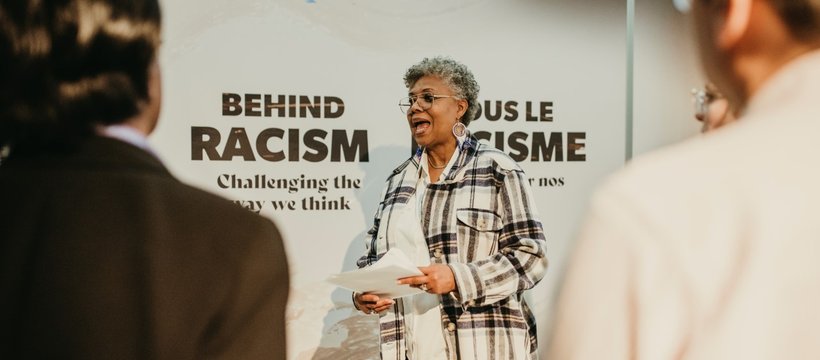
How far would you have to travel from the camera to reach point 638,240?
0.61 m

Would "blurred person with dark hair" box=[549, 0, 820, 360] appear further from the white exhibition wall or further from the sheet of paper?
the white exhibition wall

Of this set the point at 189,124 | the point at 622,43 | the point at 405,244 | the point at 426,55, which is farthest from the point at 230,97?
the point at 622,43

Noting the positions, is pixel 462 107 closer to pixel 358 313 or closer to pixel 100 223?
pixel 358 313

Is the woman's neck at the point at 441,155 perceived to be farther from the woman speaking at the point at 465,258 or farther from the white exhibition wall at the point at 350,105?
the white exhibition wall at the point at 350,105

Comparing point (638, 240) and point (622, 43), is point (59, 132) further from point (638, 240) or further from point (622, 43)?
point (622, 43)

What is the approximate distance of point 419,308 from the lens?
2893 millimetres

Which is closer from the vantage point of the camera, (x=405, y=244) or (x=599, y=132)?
(x=405, y=244)

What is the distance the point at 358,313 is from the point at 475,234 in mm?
1374

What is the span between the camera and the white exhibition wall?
3754 mm

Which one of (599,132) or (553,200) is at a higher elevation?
(599,132)

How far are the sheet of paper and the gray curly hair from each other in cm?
82

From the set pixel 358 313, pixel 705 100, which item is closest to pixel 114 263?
pixel 705 100

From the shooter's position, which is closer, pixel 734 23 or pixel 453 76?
pixel 734 23

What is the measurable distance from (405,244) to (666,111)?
232 centimetres
